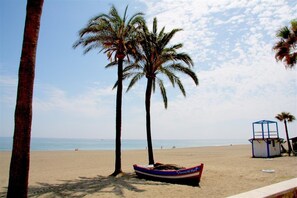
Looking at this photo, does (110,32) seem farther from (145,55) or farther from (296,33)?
(296,33)

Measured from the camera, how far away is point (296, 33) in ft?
48.4

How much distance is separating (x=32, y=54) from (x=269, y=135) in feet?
94.5

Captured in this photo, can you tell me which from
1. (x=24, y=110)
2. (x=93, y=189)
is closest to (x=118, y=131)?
(x=93, y=189)

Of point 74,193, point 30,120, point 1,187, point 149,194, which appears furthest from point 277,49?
point 1,187

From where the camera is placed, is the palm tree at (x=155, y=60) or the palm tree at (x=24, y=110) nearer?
the palm tree at (x=24, y=110)

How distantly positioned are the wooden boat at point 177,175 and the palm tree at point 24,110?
8.73m

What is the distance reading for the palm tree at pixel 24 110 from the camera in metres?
5.91

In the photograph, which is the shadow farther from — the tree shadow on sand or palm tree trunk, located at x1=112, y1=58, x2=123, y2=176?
palm tree trunk, located at x1=112, y1=58, x2=123, y2=176

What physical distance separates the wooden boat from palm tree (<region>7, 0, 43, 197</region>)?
8.73 meters

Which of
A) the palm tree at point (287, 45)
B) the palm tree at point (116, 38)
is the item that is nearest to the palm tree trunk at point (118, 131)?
the palm tree at point (116, 38)

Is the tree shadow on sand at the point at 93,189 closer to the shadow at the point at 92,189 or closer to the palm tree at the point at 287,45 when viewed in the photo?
the shadow at the point at 92,189

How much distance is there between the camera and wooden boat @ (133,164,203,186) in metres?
13.0

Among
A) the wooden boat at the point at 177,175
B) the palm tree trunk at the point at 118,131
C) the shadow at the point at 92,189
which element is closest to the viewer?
the shadow at the point at 92,189

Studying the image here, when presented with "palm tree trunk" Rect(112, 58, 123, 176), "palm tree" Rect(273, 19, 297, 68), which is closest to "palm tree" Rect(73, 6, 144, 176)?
"palm tree trunk" Rect(112, 58, 123, 176)
